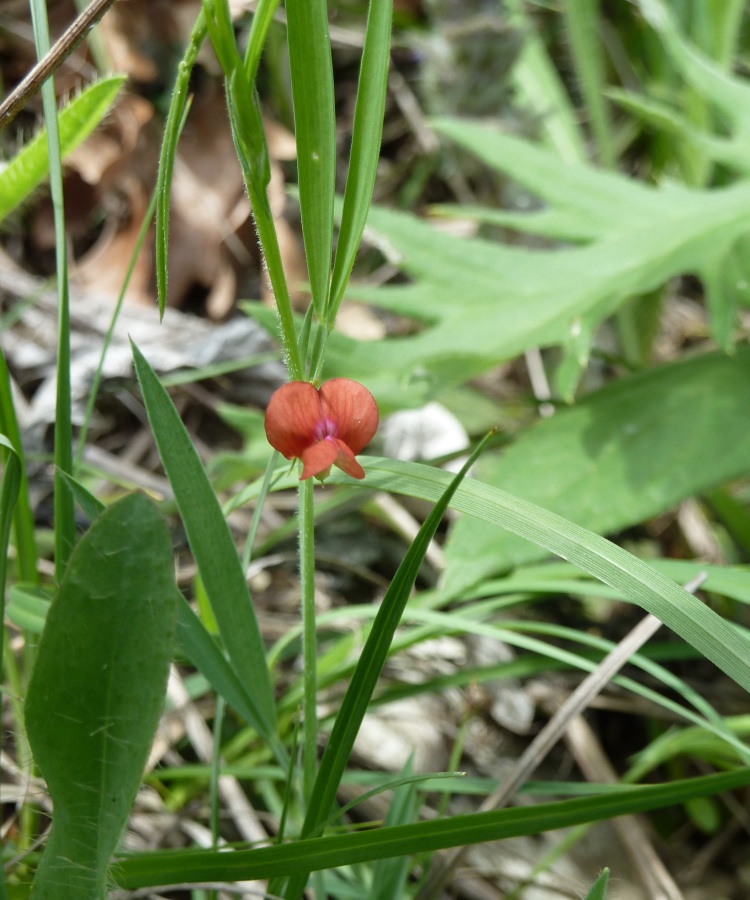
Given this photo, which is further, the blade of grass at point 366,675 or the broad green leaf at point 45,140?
the broad green leaf at point 45,140

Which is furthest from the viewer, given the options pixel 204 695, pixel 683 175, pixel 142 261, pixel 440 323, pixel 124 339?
pixel 683 175

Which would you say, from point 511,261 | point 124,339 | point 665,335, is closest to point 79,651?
point 511,261

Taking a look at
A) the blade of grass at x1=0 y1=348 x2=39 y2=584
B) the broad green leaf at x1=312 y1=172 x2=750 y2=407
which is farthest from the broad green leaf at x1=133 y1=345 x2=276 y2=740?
the broad green leaf at x1=312 y1=172 x2=750 y2=407

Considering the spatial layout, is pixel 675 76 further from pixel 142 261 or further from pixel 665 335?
pixel 142 261

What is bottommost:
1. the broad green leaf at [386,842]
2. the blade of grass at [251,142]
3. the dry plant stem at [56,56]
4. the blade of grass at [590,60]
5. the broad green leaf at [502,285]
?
the broad green leaf at [386,842]

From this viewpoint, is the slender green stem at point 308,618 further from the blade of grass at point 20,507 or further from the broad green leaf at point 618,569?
the blade of grass at point 20,507

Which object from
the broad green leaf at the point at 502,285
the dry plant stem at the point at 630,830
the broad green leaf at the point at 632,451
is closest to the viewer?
the dry plant stem at the point at 630,830

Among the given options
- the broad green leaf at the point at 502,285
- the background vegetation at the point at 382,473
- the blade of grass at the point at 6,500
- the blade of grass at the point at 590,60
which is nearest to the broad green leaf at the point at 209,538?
the background vegetation at the point at 382,473
